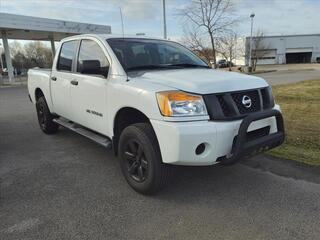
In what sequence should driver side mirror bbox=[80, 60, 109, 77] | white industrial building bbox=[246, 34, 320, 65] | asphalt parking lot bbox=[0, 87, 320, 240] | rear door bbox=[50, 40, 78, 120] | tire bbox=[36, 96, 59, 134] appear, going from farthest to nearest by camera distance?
white industrial building bbox=[246, 34, 320, 65]
tire bbox=[36, 96, 59, 134]
rear door bbox=[50, 40, 78, 120]
driver side mirror bbox=[80, 60, 109, 77]
asphalt parking lot bbox=[0, 87, 320, 240]

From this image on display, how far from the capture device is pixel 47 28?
31.0 metres

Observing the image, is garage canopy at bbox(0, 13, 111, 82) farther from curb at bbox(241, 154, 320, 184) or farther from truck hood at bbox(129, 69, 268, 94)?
curb at bbox(241, 154, 320, 184)

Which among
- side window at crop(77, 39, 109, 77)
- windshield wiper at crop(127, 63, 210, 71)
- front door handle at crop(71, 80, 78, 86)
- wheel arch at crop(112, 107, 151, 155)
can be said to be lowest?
wheel arch at crop(112, 107, 151, 155)

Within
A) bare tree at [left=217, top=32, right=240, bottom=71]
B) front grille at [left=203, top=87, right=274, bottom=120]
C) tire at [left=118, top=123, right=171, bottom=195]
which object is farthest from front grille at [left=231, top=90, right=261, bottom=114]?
bare tree at [left=217, top=32, right=240, bottom=71]

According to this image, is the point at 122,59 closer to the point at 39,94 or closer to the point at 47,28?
the point at 39,94

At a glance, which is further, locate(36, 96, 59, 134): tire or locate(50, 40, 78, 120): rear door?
locate(36, 96, 59, 134): tire

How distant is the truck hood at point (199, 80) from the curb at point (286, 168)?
1.32 m

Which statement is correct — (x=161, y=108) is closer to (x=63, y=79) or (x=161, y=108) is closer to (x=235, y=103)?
(x=235, y=103)

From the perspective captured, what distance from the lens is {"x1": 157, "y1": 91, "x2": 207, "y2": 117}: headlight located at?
133 inches

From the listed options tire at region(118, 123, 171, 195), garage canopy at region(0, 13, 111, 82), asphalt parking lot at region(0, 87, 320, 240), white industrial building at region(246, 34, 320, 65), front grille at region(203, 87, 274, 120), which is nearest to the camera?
asphalt parking lot at region(0, 87, 320, 240)

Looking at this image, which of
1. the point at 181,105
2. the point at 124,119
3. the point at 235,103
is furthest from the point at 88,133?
the point at 235,103

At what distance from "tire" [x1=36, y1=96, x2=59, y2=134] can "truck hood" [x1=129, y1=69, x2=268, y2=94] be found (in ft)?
10.7

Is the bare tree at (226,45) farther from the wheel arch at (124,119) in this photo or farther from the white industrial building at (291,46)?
the white industrial building at (291,46)

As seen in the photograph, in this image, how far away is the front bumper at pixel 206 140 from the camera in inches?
130
